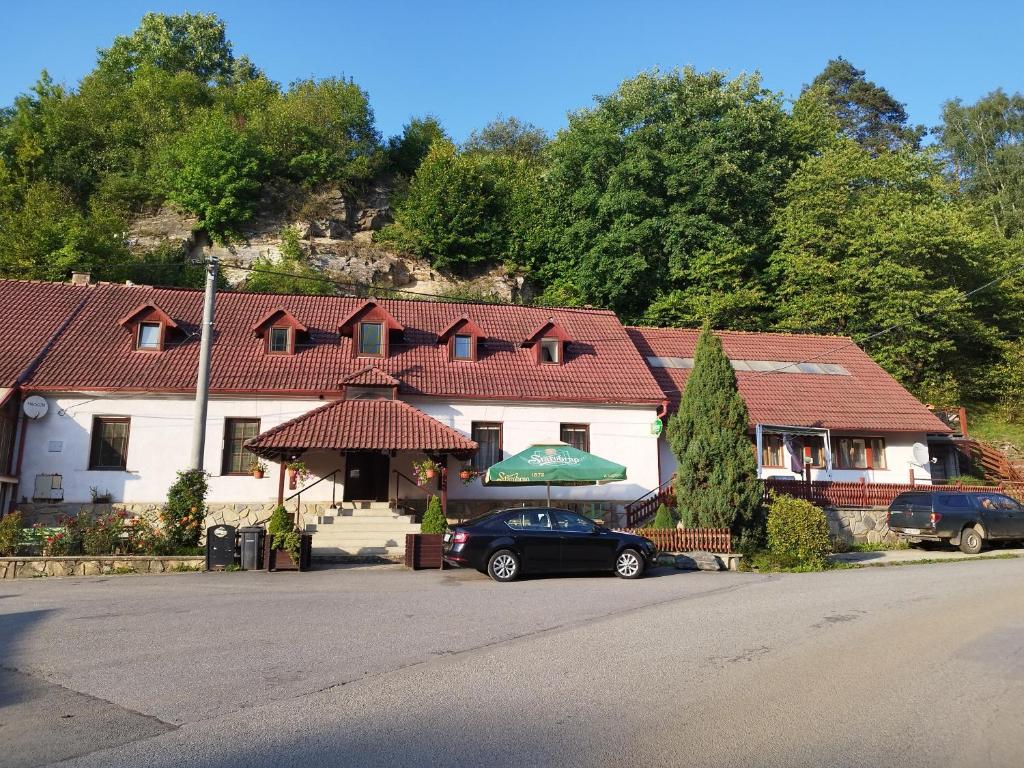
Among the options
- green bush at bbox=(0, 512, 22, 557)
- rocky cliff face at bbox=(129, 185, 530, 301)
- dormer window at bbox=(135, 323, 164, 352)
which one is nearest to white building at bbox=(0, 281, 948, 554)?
dormer window at bbox=(135, 323, 164, 352)

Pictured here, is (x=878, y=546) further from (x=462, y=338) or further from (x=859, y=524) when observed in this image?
(x=462, y=338)

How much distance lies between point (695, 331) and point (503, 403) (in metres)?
11.1

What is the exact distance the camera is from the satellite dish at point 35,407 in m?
20.5

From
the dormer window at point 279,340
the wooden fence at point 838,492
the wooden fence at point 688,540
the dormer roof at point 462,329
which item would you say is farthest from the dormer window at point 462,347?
the wooden fence at point 838,492

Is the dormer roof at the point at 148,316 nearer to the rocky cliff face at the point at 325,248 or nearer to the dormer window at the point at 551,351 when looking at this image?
the dormer window at the point at 551,351

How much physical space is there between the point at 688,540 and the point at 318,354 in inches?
520

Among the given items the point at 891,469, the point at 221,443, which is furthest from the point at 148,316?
the point at 891,469

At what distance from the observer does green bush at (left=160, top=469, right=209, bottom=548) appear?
16734mm

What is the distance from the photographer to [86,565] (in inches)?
609

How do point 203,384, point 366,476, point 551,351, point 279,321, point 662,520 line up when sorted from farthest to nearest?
point 551,351 < point 279,321 < point 366,476 < point 662,520 < point 203,384

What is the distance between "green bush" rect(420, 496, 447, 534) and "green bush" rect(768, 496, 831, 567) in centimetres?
792

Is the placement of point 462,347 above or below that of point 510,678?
above

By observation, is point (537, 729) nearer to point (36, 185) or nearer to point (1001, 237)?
point (1001, 237)

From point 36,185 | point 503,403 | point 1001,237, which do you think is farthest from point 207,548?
point 1001,237
